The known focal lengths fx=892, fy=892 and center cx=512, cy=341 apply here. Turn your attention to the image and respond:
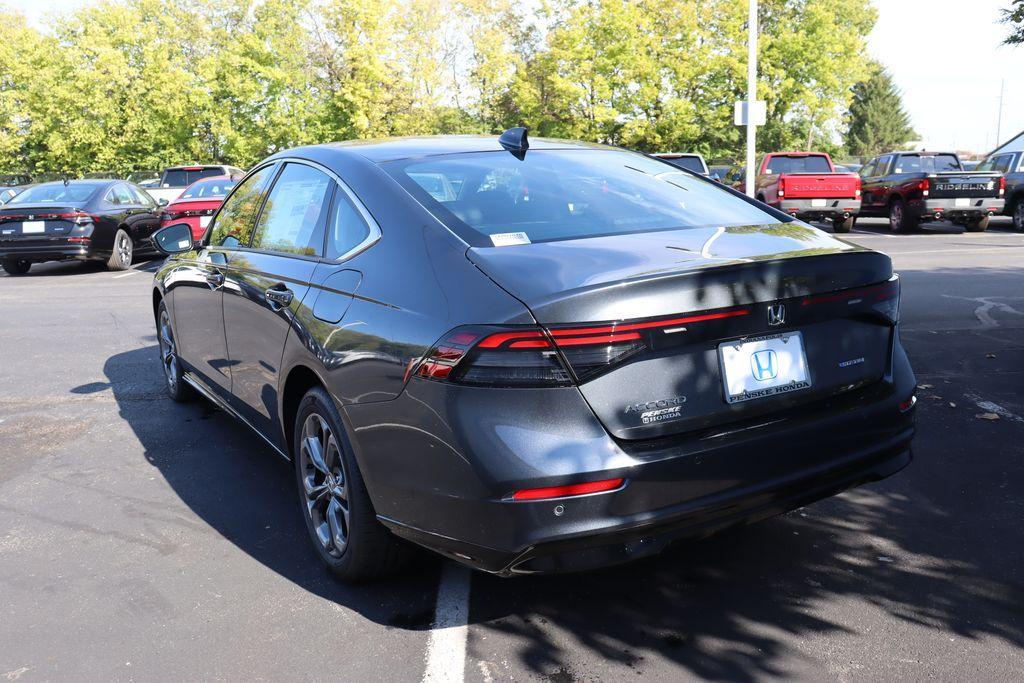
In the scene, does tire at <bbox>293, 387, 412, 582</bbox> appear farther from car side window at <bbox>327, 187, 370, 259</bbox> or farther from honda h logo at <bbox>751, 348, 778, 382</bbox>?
honda h logo at <bbox>751, 348, 778, 382</bbox>

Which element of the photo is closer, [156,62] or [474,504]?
[474,504]

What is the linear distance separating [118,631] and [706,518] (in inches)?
80.6

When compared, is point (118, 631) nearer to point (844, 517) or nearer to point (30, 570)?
point (30, 570)

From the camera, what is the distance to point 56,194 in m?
15.4

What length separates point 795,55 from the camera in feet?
129

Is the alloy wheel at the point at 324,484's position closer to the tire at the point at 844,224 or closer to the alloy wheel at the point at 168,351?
the alloy wheel at the point at 168,351

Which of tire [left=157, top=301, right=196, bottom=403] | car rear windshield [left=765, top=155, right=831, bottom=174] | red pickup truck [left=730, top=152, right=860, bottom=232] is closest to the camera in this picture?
tire [left=157, top=301, right=196, bottom=403]

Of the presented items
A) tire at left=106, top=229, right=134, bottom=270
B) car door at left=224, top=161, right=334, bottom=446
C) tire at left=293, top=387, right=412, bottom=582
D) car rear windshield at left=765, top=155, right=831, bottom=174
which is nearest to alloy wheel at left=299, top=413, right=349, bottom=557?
tire at left=293, top=387, right=412, bottom=582

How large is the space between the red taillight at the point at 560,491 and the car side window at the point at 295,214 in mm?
1533

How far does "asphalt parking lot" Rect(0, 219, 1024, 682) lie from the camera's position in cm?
281

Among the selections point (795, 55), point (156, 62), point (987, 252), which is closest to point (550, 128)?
point (795, 55)

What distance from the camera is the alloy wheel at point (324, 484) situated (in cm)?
334

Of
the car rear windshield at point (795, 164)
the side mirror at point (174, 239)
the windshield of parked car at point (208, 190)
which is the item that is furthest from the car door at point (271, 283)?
the car rear windshield at point (795, 164)

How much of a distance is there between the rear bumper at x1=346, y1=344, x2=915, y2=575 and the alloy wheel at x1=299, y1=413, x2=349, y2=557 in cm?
39
